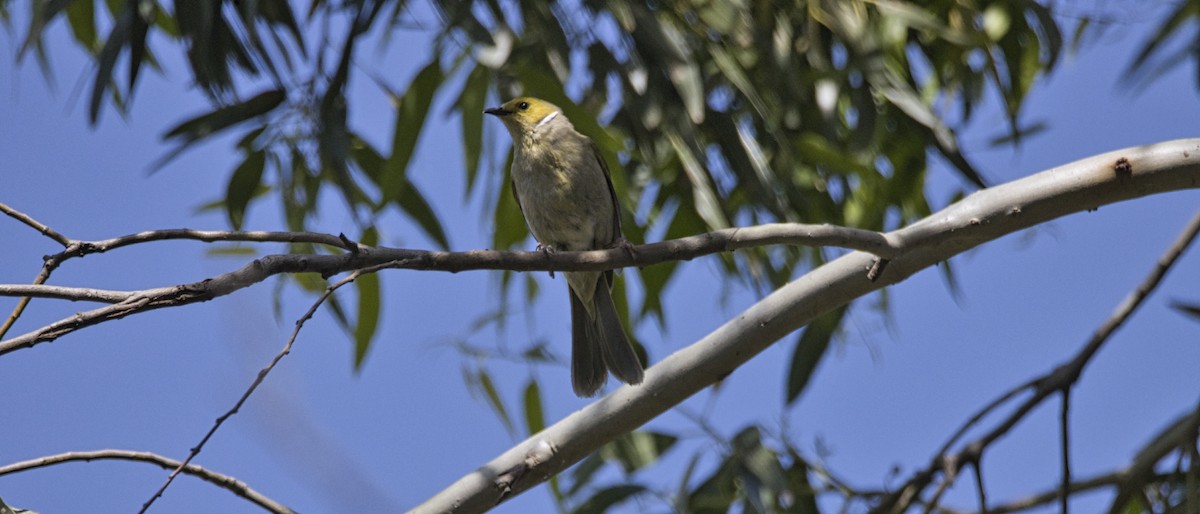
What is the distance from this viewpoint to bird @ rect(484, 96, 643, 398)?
3.41 m

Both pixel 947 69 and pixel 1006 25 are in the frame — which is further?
pixel 947 69

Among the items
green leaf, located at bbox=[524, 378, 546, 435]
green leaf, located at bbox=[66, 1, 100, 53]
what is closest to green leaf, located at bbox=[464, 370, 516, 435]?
green leaf, located at bbox=[524, 378, 546, 435]

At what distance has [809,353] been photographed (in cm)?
355

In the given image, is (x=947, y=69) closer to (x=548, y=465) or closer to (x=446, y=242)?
(x=446, y=242)

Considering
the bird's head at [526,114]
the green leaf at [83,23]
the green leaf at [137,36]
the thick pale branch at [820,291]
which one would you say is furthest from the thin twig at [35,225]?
the green leaf at [83,23]

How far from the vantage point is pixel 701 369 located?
2.45 meters

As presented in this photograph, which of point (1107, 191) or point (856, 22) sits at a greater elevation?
point (856, 22)

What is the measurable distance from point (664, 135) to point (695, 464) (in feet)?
2.91

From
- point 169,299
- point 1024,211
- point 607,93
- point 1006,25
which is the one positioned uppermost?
point 607,93

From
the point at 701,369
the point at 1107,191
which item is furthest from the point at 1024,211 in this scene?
the point at 701,369

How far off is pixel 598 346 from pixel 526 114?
28.5 inches

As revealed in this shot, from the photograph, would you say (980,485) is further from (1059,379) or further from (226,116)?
(226,116)

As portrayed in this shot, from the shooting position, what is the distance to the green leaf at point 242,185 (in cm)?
332

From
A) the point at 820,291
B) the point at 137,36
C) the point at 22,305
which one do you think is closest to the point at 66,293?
the point at 22,305
